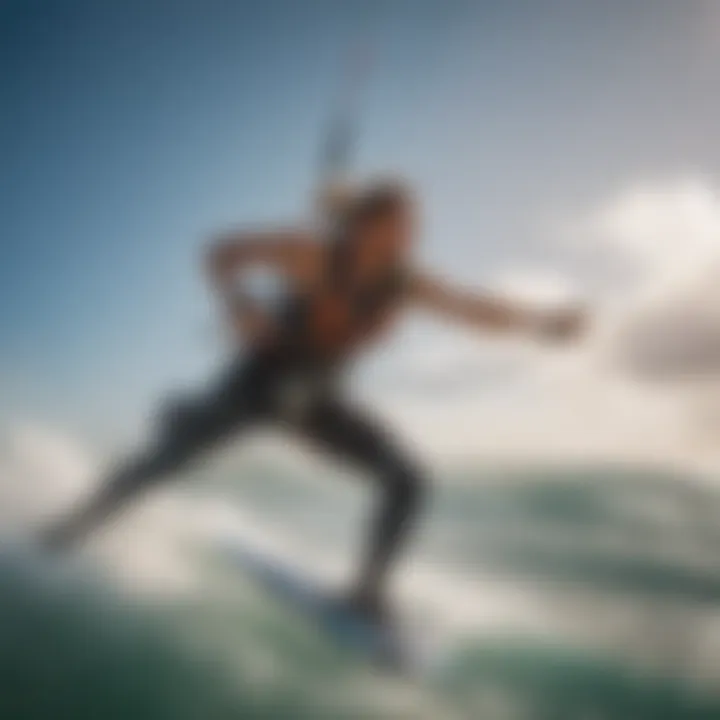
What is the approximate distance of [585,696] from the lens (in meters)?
3.59

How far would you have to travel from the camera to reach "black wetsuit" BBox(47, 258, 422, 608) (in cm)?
328

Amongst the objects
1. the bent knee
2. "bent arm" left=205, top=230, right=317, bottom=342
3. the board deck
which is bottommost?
Answer: the board deck

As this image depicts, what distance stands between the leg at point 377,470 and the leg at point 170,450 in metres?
0.31

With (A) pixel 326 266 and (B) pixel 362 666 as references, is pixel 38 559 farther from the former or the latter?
(A) pixel 326 266

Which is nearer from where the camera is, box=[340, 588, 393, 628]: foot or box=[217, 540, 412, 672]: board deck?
box=[217, 540, 412, 672]: board deck

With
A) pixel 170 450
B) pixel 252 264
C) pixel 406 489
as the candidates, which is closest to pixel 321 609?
pixel 406 489

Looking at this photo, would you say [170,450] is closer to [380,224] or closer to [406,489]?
[406,489]

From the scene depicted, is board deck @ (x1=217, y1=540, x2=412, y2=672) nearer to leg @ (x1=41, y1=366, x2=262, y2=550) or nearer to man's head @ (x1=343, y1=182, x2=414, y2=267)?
leg @ (x1=41, y1=366, x2=262, y2=550)

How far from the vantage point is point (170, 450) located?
10.9 feet

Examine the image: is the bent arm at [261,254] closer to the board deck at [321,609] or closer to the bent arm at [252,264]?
the bent arm at [252,264]

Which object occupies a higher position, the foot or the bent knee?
the bent knee

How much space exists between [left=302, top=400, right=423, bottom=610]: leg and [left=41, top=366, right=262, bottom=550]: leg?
314mm

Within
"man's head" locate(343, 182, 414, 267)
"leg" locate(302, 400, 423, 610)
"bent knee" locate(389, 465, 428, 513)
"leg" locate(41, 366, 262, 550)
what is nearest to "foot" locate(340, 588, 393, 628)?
"leg" locate(302, 400, 423, 610)

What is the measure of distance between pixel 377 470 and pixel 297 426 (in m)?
0.37
